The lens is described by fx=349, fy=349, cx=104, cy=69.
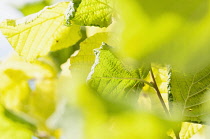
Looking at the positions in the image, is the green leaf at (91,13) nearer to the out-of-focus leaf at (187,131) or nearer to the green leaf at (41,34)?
the green leaf at (41,34)

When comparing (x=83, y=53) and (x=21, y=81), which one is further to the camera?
(x=21, y=81)

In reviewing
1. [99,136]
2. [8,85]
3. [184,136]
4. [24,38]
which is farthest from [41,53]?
[8,85]

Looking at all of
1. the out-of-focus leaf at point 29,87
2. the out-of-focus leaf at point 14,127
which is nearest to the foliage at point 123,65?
the out-of-focus leaf at point 14,127

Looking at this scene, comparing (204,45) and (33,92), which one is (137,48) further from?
(33,92)

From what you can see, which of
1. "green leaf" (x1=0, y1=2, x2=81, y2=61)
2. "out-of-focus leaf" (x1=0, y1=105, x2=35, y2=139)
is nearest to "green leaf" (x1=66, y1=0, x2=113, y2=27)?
"green leaf" (x1=0, y1=2, x2=81, y2=61)

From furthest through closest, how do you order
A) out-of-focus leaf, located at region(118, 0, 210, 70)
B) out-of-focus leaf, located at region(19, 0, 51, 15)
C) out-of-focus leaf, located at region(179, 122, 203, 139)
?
1. out-of-focus leaf, located at region(19, 0, 51, 15)
2. out-of-focus leaf, located at region(179, 122, 203, 139)
3. out-of-focus leaf, located at region(118, 0, 210, 70)

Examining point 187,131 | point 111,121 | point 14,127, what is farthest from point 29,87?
point 111,121

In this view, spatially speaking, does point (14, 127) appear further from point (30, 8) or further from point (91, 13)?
point (30, 8)

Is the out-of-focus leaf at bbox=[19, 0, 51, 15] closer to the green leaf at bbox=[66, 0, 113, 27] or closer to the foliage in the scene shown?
the foliage
